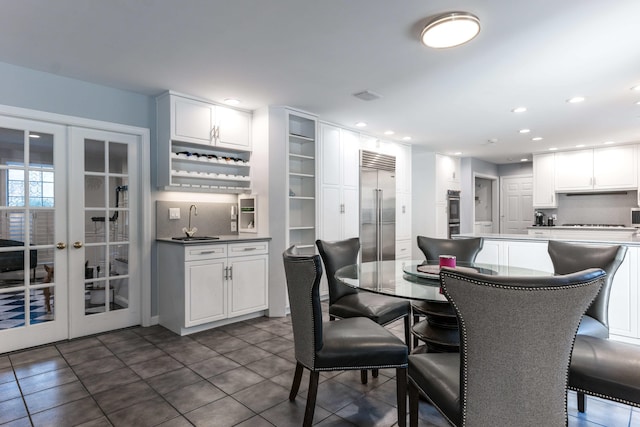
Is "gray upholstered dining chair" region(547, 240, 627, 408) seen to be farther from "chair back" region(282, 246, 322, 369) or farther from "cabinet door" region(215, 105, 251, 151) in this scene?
"cabinet door" region(215, 105, 251, 151)

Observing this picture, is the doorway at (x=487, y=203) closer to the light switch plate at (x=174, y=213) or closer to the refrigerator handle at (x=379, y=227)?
the refrigerator handle at (x=379, y=227)

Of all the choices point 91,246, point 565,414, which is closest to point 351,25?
point 565,414

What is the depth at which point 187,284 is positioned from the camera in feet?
11.3

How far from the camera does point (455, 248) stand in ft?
11.1


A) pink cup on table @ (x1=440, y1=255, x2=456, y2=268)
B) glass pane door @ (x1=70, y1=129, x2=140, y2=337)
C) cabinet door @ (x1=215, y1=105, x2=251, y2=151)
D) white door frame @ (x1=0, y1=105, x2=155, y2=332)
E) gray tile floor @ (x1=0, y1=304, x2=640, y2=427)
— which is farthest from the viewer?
cabinet door @ (x1=215, y1=105, x2=251, y2=151)

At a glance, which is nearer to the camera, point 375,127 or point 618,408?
point 618,408

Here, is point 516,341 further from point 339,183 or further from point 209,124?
point 339,183

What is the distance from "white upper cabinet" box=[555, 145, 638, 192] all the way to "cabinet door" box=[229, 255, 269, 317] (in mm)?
6121

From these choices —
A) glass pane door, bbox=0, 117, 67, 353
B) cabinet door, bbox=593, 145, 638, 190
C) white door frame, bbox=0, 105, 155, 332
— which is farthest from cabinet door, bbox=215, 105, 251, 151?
cabinet door, bbox=593, 145, 638, 190

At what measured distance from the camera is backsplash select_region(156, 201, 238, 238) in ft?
12.8

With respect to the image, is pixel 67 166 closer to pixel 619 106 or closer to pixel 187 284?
pixel 187 284

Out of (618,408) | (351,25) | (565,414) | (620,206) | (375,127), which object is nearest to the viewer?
(565,414)

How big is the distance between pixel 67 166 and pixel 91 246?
2.65ft

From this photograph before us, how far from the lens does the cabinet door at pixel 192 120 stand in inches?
145
